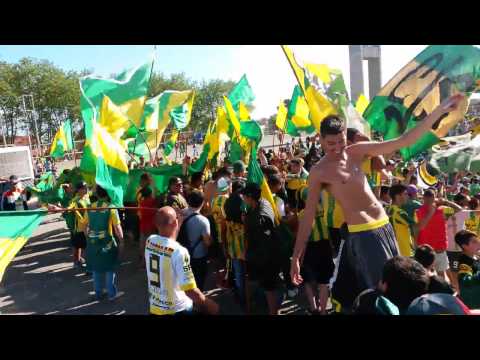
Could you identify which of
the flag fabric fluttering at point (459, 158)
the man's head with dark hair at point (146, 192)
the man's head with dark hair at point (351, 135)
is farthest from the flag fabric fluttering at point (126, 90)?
the flag fabric fluttering at point (459, 158)

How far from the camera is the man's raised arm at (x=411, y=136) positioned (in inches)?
119

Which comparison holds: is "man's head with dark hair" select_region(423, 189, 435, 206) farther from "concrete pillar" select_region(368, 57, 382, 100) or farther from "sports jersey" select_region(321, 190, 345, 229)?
"concrete pillar" select_region(368, 57, 382, 100)

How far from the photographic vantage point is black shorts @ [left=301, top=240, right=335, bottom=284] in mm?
4668

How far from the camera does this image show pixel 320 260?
4.69 metres

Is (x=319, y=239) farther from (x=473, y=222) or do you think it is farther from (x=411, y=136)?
(x=473, y=222)

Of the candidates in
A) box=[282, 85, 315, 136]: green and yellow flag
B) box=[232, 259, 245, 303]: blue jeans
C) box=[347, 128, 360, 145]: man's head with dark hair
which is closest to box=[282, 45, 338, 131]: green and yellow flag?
box=[347, 128, 360, 145]: man's head with dark hair

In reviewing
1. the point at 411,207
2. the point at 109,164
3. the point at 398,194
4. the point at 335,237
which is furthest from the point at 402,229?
the point at 109,164

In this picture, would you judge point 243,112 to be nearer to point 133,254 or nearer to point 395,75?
point 133,254

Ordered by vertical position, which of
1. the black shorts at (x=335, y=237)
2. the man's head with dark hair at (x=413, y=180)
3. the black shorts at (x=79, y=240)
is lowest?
the black shorts at (x=79, y=240)

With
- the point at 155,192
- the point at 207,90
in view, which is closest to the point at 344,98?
the point at 155,192

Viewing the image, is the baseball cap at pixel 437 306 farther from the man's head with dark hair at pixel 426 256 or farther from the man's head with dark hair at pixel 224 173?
the man's head with dark hair at pixel 224 173

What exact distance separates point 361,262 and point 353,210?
0.38 m

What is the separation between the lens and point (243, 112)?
9172 millimetres
